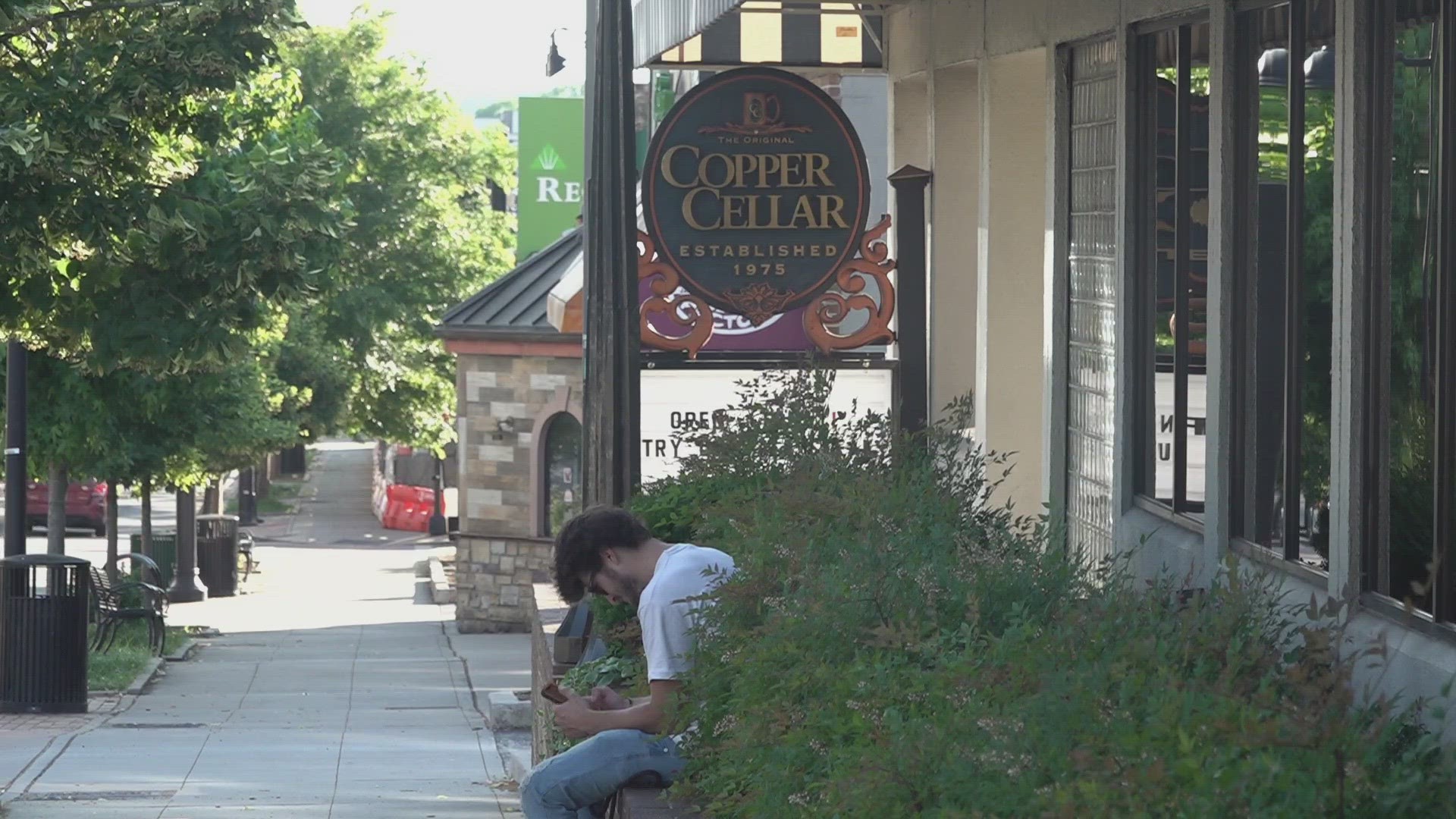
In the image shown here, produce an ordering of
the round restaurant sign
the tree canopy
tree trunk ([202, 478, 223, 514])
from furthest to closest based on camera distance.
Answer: tree trunk ([202, 478, 223, 514]) < the tree canopy < the round restaurant sign

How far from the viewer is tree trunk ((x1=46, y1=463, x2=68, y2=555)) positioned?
64.5 feet

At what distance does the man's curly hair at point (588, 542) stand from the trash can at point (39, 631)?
392 inches

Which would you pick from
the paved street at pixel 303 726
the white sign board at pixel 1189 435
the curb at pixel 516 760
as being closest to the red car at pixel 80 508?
the paved street at pixel 303 726

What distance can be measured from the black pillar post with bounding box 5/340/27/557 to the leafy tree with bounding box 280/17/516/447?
20505 mm

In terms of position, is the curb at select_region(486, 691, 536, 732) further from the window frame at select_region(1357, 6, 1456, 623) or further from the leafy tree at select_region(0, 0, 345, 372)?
the window frame at select_region(1357, 6, 1456, 623)

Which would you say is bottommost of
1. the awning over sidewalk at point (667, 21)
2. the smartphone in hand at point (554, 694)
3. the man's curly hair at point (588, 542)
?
the smartphone in hand at point (554, 694)

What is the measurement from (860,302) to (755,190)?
765 mm

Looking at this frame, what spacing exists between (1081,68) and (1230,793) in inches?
230

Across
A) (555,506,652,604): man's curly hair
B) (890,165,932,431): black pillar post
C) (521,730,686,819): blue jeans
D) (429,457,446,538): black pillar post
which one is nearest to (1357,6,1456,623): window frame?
(521,730,686,819): blue jeans

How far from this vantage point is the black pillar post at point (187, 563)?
Answer: 96.0ft

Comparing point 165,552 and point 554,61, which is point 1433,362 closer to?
point 554,61

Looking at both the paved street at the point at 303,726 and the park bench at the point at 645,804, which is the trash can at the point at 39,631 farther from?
the park bench at the point at 645,804

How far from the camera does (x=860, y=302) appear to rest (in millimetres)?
9016

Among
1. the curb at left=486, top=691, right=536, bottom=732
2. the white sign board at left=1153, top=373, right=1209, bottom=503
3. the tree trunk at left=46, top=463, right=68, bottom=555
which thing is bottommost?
the curb at left=486, top=691, right=536, bottom=732
